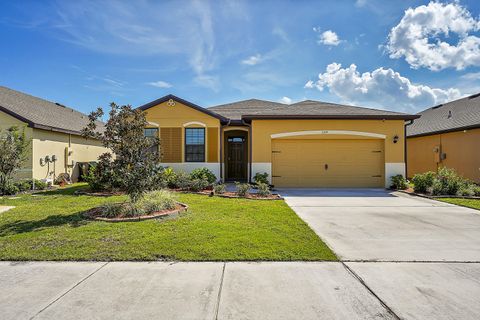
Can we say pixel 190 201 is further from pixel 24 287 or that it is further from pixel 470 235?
pixel 470 235

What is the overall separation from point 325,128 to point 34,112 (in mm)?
15066

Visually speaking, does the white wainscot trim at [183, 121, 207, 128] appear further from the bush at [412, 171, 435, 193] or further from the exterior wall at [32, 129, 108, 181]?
the bush at [412, 171, 435, 193]

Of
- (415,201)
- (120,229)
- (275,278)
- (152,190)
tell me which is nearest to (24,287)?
(120,229)

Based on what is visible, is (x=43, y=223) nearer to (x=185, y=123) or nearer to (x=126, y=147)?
(x=126, y=147)

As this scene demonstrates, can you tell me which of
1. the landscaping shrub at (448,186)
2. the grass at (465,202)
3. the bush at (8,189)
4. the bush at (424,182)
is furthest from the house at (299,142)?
the bush at (8,189)

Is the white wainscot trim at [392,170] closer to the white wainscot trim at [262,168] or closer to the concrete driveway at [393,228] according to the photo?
the concrete driveway at [393,228]

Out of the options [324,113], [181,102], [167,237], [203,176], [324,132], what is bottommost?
[167,237]

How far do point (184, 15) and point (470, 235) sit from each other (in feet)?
34.0

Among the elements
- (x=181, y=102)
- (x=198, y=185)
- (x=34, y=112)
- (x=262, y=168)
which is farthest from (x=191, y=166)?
(x=34, y=112)

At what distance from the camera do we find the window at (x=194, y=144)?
13492 mm

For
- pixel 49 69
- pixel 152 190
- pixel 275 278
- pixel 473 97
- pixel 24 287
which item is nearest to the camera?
pixel 24 287

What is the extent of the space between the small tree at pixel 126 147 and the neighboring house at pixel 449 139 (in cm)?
1543

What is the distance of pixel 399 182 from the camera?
1205 cm

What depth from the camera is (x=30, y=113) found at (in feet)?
41.9
